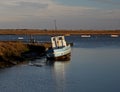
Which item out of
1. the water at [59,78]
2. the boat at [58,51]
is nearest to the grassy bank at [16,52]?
the water at [59,78]

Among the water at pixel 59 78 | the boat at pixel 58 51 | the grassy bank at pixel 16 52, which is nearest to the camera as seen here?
the water at pixel 59 78

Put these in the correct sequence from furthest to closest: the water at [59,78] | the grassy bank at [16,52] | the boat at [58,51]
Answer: the boat at [58,51], the grassy bank at [16,52], the water at [59,78]

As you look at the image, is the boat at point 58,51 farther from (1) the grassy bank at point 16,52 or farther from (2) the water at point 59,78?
(2) the water at point 59,78

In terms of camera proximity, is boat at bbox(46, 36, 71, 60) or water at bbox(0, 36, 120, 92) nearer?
water at bbox(0, 36, 120, 92)

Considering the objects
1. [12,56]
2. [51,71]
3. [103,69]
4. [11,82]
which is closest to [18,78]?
[11,82]

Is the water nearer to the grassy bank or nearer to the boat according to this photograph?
the grassy bank

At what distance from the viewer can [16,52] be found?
185 ft

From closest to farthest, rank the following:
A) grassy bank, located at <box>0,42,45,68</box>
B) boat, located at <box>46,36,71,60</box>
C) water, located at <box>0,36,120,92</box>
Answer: water, located at <box>0,36,120,92</box> → grassy bank, located at <box>0,42,45,68</box> → boat, located at <box>46,36,71,60</box>

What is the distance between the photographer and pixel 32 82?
34469 millimetres

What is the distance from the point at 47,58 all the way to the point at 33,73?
47.7ft

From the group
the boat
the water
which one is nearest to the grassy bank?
the water

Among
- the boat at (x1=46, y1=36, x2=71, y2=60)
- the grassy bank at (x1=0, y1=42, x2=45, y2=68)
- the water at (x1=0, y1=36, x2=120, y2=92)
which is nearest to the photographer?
the water at (x1=0, y1=36, x2=120, y2=92)

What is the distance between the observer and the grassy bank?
4728 centimetres

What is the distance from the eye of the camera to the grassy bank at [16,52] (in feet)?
155
